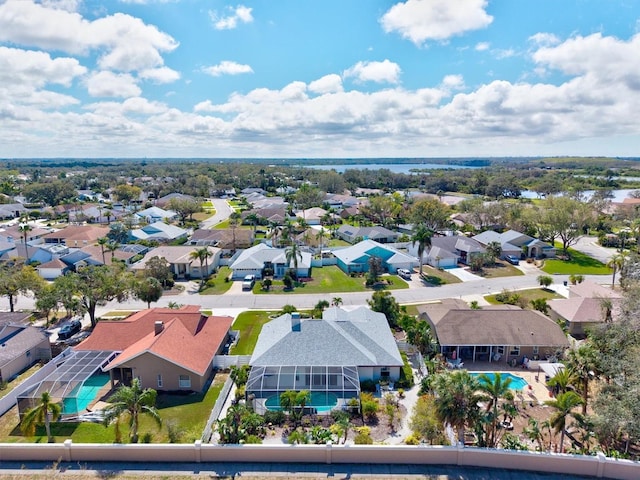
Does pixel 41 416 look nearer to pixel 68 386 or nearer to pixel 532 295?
pixel 68 386

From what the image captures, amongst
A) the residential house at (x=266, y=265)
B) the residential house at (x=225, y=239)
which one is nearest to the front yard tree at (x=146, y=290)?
the residential house at (x=266, y=265)

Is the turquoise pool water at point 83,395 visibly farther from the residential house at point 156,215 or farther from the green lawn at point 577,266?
the residential house at point 156,215

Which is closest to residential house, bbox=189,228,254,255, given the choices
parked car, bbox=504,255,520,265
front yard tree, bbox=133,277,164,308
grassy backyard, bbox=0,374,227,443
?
front yard tree, bbox=133,277,164,308

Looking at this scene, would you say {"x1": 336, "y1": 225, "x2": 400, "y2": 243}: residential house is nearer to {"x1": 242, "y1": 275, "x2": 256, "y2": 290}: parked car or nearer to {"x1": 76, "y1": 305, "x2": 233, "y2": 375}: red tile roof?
{"x1": 242, "y1": 275, "x2": 256, "y2": 290}: parked car

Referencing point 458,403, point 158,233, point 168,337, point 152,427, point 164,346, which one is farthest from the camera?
point 158,233

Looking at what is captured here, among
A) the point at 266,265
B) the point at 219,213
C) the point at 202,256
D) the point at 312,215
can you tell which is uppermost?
the point at 312,215

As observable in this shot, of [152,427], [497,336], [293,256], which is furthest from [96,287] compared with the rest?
[497,336]

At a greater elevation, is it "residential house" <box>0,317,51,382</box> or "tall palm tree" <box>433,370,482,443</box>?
"tall palm tree" <box>433,370,482,443</box>
